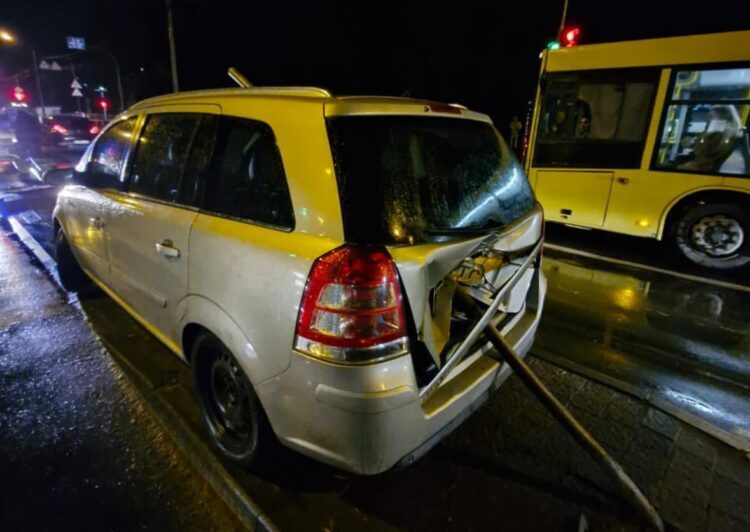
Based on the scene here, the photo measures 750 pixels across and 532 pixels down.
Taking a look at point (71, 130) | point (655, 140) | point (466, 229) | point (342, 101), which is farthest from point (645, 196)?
point (71, 130)

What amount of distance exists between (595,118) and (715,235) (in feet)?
7.73

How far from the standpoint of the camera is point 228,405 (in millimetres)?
2420

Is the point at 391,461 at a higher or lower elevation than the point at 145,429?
higher

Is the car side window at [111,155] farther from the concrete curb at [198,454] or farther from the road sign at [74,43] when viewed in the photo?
the road sign at [74,43]

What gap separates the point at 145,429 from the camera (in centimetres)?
264

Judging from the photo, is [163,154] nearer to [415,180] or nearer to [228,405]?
[228,405]

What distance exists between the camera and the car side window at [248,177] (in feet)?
6.20

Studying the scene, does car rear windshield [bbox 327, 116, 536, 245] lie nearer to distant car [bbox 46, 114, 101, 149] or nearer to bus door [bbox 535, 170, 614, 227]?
bus door [bbox 535, 170, 614, 227]

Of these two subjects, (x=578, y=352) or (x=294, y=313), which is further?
(x=578, y=352)

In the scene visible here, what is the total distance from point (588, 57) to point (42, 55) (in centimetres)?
4752

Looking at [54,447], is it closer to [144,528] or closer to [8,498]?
[8,498]

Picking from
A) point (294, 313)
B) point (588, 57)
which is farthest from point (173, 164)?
point (588, 57)

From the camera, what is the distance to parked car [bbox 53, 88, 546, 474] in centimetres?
166

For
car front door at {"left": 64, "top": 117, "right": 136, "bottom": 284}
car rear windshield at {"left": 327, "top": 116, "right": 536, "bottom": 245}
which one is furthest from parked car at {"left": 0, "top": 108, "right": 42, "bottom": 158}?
car rear windshield at {"left": 327, "top": 116, "right": 536, "bottom": 245}
